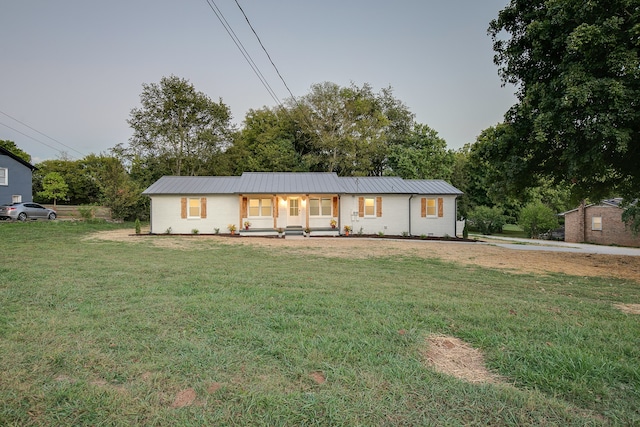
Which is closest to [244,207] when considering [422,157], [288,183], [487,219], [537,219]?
[288,183]

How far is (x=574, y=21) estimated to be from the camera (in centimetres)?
821

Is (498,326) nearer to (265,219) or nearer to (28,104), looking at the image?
(265,219)

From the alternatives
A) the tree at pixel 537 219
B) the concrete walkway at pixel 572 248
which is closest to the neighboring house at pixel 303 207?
the concrete walkway at pixel 572 248

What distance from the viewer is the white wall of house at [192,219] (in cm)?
1931

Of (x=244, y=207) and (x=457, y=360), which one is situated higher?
(x=244, y=207)

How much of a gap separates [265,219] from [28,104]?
19.8 metres

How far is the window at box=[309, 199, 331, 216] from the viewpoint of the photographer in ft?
67.3

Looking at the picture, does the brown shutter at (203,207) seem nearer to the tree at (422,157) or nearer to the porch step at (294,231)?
the porch step at (294,231)

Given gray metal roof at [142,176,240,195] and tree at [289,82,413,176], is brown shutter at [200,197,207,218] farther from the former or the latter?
tree at [289,82,413,176]

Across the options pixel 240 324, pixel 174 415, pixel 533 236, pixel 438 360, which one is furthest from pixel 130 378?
pixel 533 236

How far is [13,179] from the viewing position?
2533 cm

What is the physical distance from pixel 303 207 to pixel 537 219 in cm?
2076

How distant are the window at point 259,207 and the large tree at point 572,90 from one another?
44.6 feet

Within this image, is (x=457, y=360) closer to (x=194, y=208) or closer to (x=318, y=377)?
(x=318, y=377)
